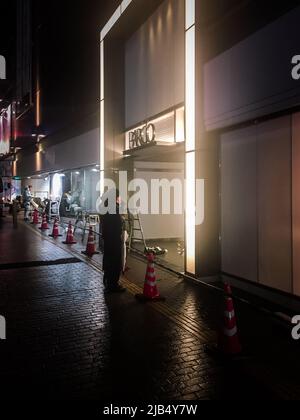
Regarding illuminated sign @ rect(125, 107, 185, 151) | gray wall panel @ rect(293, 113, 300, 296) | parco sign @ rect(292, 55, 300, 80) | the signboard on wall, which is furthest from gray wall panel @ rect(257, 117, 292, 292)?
the signboard on wall

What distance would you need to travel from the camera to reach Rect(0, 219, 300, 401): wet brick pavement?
4051 mm

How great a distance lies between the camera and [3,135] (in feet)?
131

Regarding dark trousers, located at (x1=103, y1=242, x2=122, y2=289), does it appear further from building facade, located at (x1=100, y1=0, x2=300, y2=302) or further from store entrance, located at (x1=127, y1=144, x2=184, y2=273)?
store entrance, located at (x1=127, y1=144, x2=184, y2=273)

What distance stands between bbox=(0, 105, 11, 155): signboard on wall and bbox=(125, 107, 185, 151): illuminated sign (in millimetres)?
26694

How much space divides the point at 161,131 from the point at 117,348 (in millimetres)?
7609

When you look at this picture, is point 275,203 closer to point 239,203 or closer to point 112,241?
point 239,203

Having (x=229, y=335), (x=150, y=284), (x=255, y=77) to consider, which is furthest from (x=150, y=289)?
(x=255, y=77)

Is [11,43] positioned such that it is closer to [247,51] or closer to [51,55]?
[51,55]

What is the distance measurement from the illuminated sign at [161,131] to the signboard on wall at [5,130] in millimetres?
26694

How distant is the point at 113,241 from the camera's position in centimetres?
791

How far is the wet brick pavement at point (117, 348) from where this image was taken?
13.3 ft

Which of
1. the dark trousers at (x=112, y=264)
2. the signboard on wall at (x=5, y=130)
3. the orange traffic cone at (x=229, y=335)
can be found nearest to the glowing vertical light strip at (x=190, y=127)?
the dark trousers at (x=112, y=264)

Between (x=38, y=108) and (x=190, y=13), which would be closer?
(x=190, y=13)

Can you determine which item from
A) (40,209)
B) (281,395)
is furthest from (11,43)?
(281,395)
